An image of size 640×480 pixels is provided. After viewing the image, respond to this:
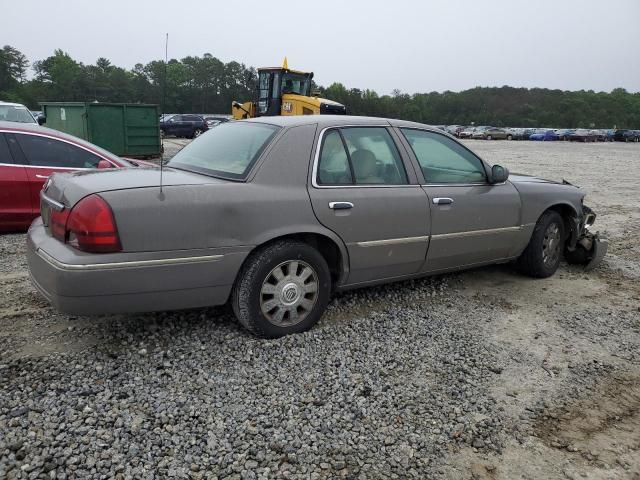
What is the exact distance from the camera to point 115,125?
13562 millimetres

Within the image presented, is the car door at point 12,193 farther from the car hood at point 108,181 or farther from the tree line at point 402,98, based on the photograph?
the tree line at point 402,98

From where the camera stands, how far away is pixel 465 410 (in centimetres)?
290

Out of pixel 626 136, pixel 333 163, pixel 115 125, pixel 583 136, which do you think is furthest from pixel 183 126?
pixel 626 136

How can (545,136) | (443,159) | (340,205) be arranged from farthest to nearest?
(545,136) → (443,159) → (340,205)

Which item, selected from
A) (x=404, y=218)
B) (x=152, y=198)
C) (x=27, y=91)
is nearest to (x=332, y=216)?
(x=404, y=218)

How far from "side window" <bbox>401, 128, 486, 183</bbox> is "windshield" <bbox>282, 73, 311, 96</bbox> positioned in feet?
50.3

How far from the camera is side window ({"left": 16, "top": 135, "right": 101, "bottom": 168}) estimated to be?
246 inches

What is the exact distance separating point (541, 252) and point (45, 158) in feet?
18.5

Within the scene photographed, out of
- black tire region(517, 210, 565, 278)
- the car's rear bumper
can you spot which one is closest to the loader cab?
black tire region(517, 210, 565, 278)

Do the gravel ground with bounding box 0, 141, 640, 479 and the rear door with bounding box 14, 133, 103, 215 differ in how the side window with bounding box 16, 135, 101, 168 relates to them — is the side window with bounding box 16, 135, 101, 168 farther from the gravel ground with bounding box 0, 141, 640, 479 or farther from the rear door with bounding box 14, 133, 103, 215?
the gravel ground with bounding box 0, 141, 640, 479

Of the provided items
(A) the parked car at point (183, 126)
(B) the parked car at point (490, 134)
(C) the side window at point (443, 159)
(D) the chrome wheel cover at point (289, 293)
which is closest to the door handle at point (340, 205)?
(D) the chrome wheel cover at point (289, 293)

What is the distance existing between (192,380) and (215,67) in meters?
61.1

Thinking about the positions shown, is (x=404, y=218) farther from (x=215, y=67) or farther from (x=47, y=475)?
(x=215, y=67)

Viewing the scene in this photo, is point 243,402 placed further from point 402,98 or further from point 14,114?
point 402,98
